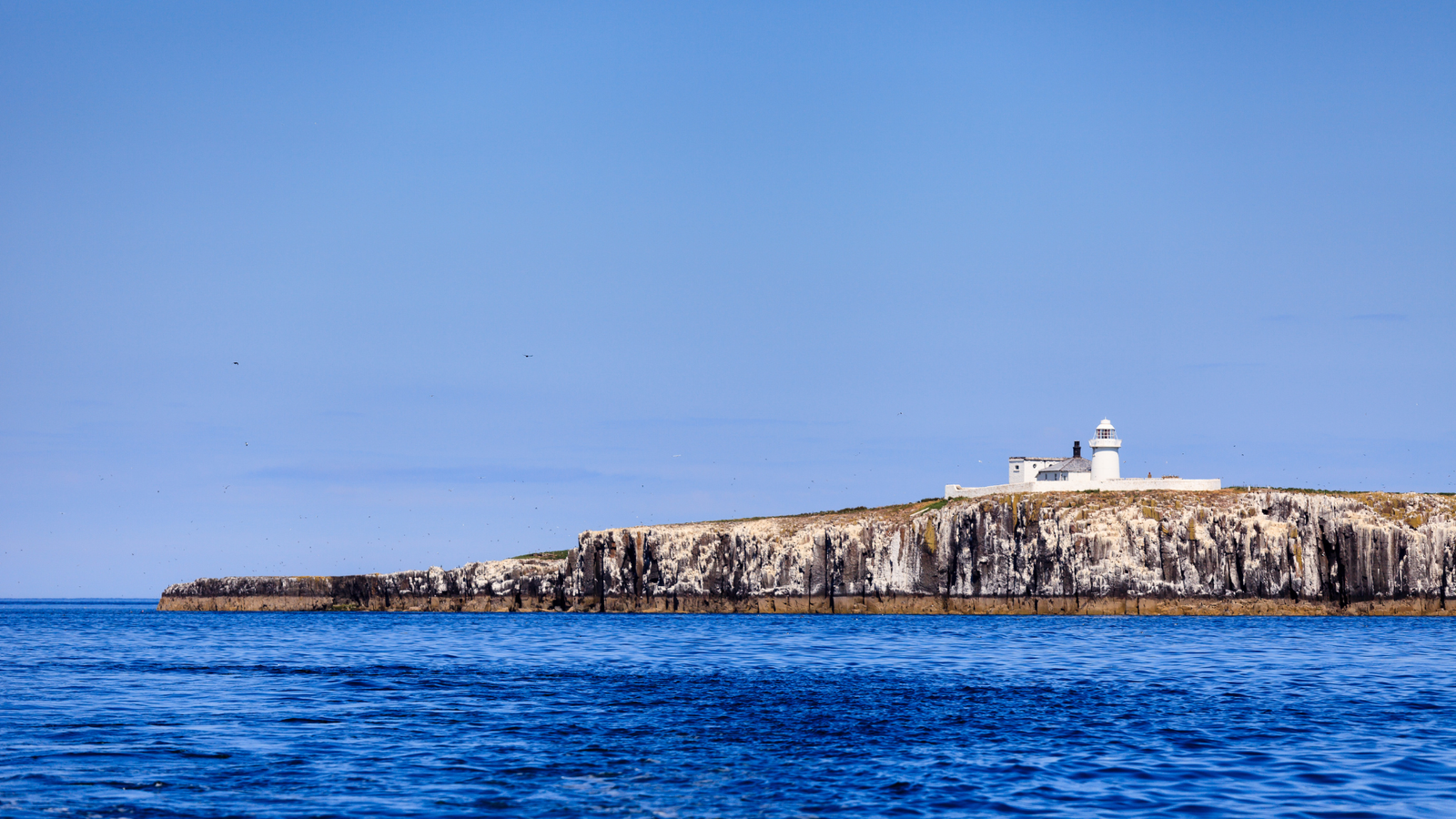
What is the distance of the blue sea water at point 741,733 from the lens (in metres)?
21.8

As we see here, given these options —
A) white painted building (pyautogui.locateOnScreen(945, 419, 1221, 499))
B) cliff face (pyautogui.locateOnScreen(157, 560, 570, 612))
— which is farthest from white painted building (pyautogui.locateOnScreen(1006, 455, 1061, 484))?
cliff face (pyautogui.locateOnScreen(157, 560, 570, 612))

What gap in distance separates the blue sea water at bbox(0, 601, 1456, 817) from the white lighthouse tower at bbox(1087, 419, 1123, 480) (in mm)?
63844

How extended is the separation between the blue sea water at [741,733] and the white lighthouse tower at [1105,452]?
63.8 metres

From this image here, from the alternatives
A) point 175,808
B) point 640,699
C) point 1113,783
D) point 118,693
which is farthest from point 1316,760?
point 118,693

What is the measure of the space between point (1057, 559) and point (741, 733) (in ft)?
268

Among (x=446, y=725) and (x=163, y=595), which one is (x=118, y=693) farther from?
(x=163, y=595)

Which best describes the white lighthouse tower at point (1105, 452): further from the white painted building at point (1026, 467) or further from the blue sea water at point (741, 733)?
the blue sea water at point (741, 733)

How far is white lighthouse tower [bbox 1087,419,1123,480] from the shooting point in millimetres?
124625

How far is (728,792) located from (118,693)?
1045 inches

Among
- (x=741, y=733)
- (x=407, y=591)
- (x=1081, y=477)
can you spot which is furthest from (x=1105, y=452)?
(x=741, y=733)

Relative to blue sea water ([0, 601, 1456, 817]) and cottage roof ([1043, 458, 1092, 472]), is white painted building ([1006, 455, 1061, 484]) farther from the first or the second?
blue sea water ([0, 601, 1456, 817])

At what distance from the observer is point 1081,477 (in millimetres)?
128375

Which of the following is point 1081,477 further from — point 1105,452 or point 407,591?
point 407,591

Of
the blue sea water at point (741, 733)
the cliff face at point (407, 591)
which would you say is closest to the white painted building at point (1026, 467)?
the cliff face at point (407, 591)
